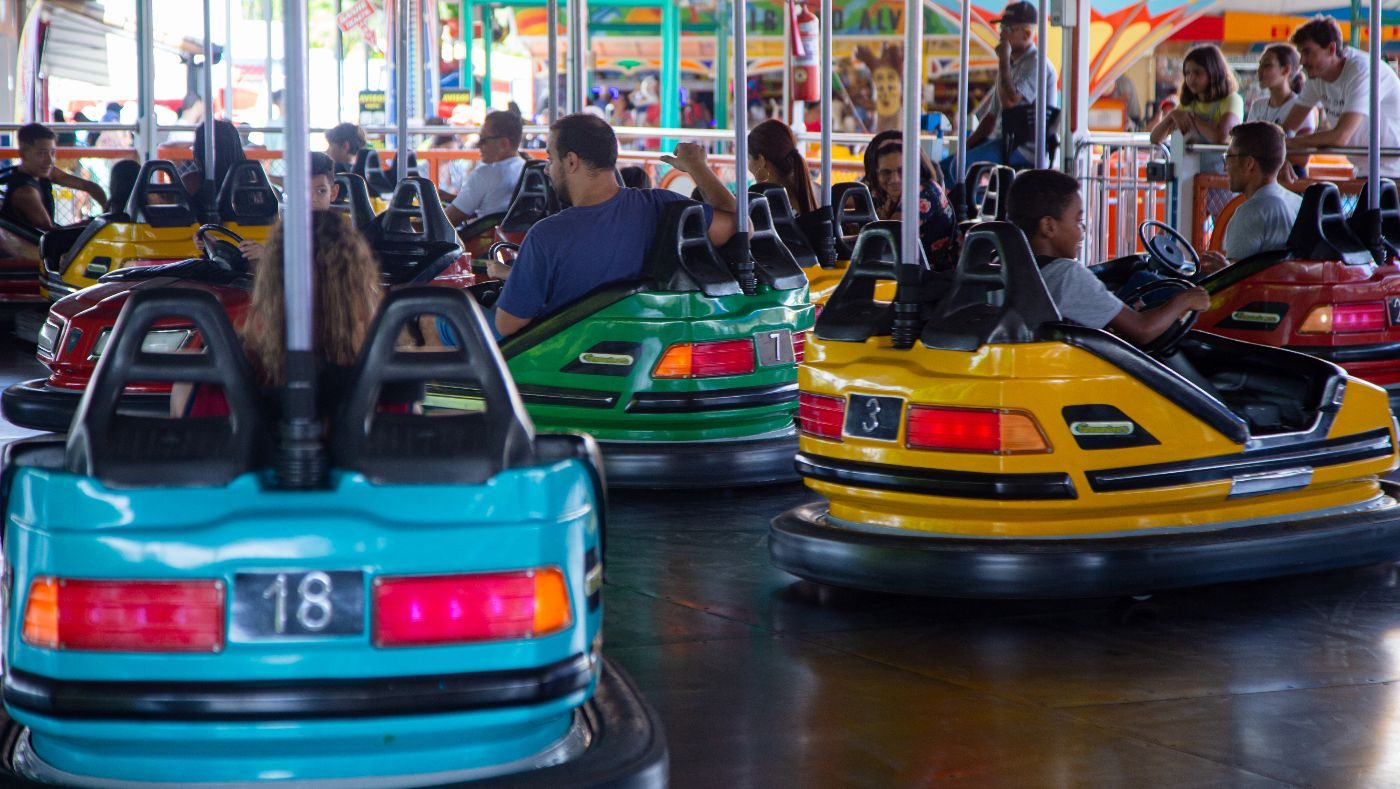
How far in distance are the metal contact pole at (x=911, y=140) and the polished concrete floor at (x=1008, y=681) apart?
2.50ft

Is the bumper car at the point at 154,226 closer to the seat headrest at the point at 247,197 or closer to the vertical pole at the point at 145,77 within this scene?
the seat headrest at the point at 247,197

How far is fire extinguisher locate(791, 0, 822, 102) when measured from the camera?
45.5 ft

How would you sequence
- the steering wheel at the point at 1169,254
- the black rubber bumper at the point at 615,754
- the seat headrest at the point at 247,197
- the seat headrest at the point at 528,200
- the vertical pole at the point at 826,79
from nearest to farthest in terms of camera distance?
the black rubber bumper at the point at 615,754 → the steering wheel at the point at 1169,254 → the vertical pole at the point at 826,79 → the seat headrest at the point at 247,197 → the seat headrest at the point at 528,200

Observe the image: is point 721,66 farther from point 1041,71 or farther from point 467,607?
point 467,607

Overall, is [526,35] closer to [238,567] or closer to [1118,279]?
[1118,279]

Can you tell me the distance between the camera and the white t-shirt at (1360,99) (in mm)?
7344

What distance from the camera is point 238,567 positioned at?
1851 millimetres

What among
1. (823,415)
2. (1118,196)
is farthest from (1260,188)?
(1118,196)

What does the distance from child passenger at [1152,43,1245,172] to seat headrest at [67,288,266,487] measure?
21.9ft

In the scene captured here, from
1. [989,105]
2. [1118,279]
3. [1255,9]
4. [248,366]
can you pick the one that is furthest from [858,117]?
[248,366]

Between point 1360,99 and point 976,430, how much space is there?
477 centimetres


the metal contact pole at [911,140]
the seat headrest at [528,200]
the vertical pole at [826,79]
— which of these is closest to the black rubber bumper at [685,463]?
the vertical pole at [826,79]

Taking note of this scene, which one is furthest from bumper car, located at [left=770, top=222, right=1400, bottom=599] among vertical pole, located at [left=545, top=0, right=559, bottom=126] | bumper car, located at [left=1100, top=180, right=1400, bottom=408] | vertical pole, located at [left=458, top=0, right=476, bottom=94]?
vertical pole, located at [left=458, top=0, right=476, bottom=94]

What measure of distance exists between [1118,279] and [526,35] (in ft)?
52.2
